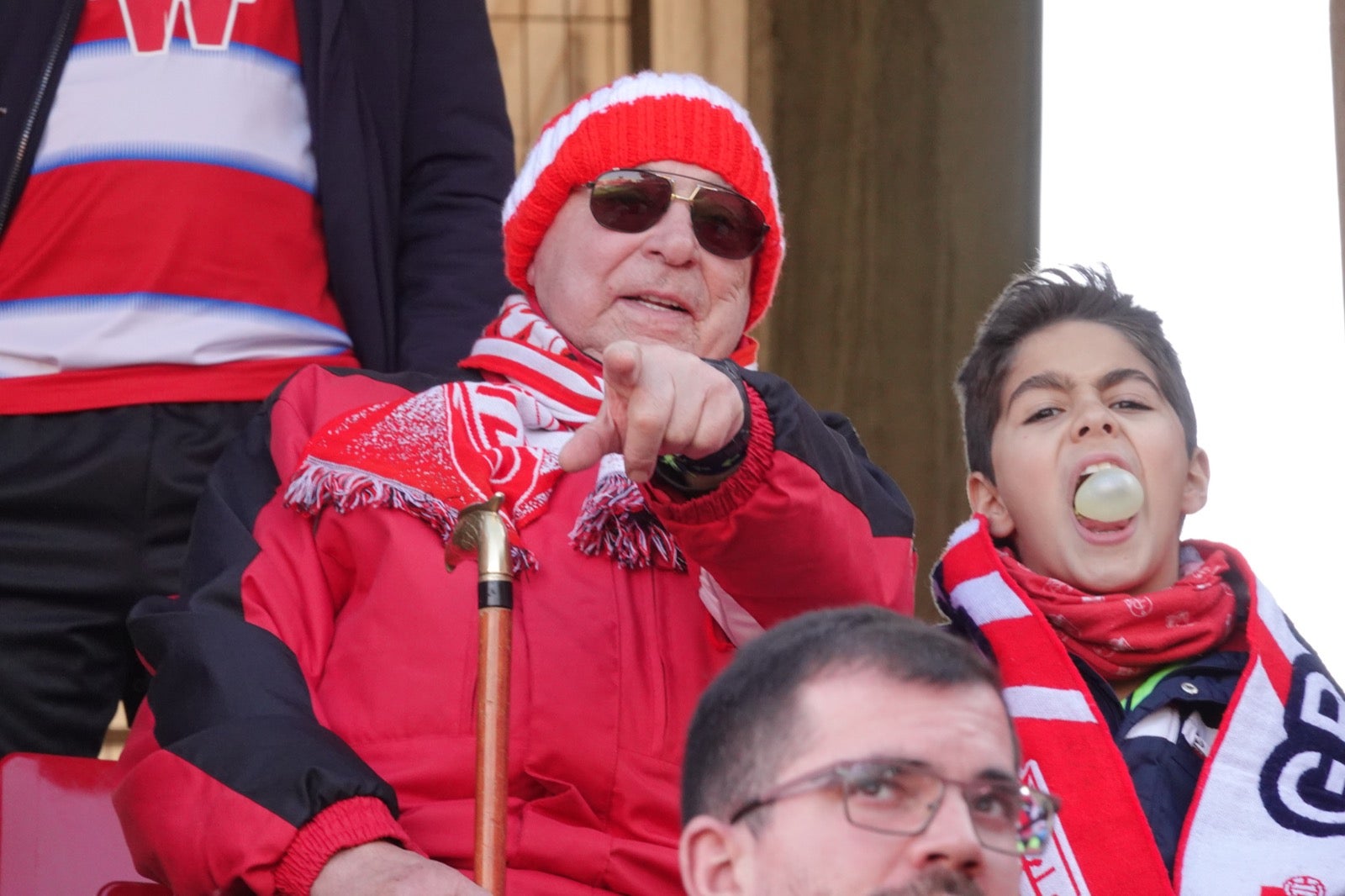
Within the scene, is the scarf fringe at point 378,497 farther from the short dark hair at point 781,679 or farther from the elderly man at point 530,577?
the short dark hair at point 781,679

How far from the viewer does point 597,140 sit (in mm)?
2682

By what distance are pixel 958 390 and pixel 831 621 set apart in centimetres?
137

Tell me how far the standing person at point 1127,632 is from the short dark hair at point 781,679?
81 cm

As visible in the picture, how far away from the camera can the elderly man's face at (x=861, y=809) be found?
139 cm

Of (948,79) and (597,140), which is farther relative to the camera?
(948,79)

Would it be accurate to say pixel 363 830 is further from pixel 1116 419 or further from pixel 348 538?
pixel 1116 419

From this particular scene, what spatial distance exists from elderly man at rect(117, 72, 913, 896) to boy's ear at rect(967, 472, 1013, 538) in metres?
0.26

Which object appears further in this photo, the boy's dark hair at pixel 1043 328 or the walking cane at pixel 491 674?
the boy's dark hair at pixel 1043 328

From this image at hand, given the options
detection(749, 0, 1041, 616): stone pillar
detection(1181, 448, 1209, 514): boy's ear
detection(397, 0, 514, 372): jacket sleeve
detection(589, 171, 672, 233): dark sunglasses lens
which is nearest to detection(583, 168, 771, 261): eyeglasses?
detection(589, 171, 672, 233): dark sunglasses lens

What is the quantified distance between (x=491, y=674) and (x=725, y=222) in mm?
903

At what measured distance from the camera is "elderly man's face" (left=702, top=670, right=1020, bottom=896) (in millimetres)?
1386

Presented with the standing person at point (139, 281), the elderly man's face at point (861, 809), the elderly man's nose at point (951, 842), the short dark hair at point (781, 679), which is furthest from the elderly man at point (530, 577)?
the elderly man's nose at point (951, 842)

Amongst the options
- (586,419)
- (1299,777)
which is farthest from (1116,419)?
(586,419)

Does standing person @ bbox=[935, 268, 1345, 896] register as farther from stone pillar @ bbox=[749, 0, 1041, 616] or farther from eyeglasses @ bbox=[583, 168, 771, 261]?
stone pillar @ bbox=[749, 0, 1041, 616]
